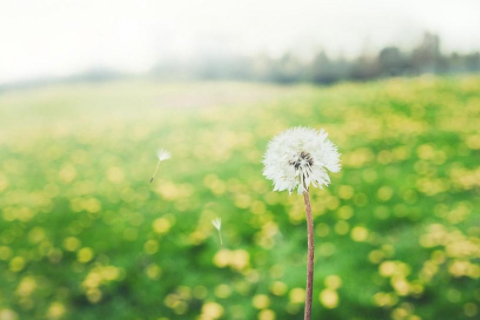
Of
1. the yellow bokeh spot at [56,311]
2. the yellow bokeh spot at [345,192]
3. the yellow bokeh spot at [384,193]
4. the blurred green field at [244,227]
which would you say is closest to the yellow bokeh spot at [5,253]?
the blurred green field at [244,227]

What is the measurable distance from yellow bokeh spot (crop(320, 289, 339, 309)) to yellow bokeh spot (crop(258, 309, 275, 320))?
377mm

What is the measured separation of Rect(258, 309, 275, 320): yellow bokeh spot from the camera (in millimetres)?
2988

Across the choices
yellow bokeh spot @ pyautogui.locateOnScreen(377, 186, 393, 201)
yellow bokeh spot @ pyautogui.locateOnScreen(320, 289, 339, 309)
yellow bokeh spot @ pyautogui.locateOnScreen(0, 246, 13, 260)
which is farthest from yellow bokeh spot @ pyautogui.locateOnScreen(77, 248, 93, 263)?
yellow bokeh spot @ pyautogui.locateOnScreen(377, 186, 393, 201)

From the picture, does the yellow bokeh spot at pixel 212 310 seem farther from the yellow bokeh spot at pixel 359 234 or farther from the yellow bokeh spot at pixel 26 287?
the yellow bokeh spot at pixel 26 287

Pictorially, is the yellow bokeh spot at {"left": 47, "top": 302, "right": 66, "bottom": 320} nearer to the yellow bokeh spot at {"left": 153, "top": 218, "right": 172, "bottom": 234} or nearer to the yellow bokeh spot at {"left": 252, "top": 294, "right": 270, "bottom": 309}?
the yellow bokeh spot at {"left": 153, "top": 218, "right": 172, "bottom": 234}

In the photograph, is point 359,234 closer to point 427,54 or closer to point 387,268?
point 387,268

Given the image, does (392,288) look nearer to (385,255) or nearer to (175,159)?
(385,255)

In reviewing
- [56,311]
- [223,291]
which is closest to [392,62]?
[223,291]

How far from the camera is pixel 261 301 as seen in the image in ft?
10.3

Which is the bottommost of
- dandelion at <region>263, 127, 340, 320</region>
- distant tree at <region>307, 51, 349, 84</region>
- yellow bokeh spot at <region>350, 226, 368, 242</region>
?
distant tree at <region>307, 51, 349, 84</region>

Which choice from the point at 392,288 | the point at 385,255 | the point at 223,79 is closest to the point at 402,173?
the point at 385,255

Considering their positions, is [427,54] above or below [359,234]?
below

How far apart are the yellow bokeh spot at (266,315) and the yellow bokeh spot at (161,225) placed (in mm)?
1719

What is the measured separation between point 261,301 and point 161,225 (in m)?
1.76
